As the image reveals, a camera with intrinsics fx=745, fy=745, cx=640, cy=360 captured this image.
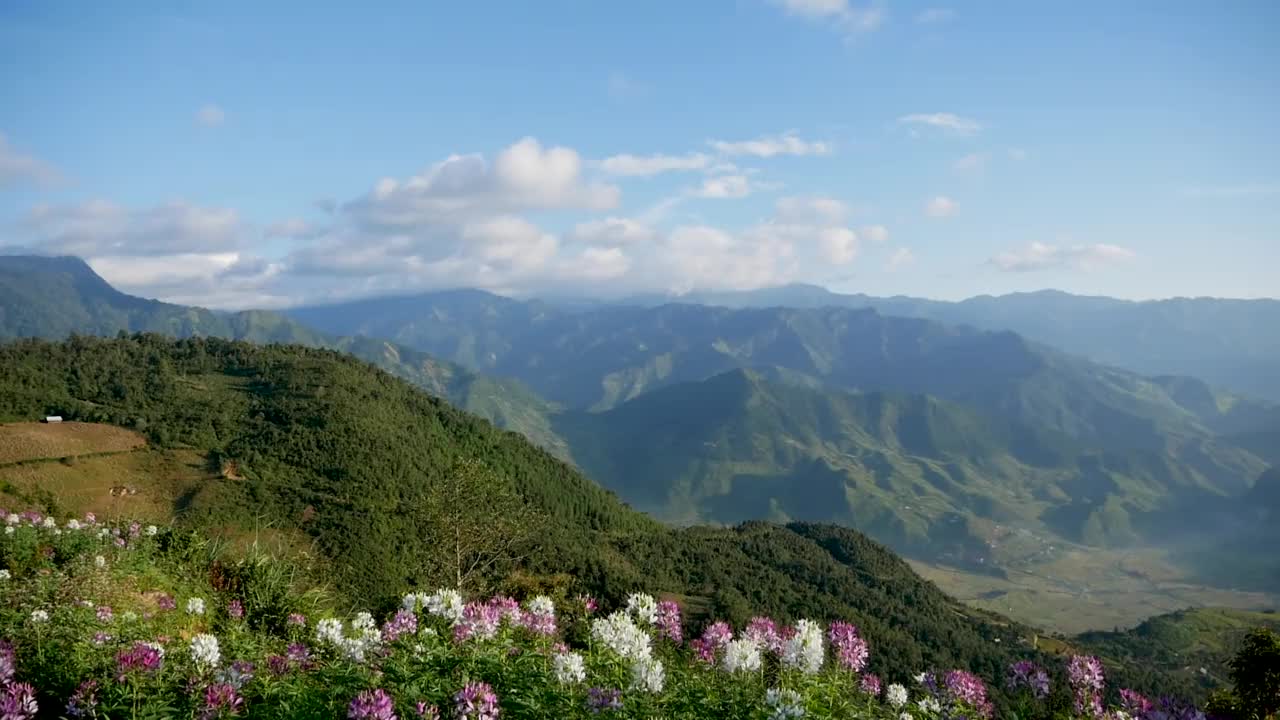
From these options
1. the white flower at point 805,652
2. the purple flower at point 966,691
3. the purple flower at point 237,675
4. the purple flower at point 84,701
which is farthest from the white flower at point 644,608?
the purple flower at point 84,701

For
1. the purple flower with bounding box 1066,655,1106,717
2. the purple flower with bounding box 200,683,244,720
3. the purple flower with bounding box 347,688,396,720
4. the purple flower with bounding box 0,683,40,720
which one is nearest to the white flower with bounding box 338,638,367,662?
the purple flower with bounding box 200,683,244,720

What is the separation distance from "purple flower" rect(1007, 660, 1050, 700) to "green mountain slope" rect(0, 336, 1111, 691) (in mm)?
69113

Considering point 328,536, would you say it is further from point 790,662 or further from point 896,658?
point 790,662

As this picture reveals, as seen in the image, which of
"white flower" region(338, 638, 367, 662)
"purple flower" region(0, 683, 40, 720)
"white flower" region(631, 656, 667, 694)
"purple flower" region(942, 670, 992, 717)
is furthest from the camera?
"purple flower" region(942, 670, 992, 717)

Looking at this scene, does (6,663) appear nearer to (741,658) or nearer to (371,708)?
(371,708)

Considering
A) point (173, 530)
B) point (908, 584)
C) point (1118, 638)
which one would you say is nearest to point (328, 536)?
point (173, 530)

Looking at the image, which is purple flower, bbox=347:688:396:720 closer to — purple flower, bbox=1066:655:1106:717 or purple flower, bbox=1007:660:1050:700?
purple flower, bbox=1007:660:1050:700

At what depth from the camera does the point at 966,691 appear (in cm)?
988

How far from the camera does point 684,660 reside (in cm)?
1048

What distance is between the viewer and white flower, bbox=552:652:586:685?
25.5ft

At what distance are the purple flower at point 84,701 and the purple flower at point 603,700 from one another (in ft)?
16.3

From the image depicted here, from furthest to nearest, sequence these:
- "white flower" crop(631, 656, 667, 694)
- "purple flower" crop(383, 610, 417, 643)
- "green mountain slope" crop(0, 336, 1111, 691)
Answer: "green mountain slope" crop(0, 336, 1111, 691), "purple flower" crop(383, 610, 417, 643), "white flower" crop(631, 656, 667, 694)

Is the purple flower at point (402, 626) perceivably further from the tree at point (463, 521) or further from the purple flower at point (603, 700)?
the tree at point (463, 521)

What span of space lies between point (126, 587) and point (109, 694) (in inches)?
266
